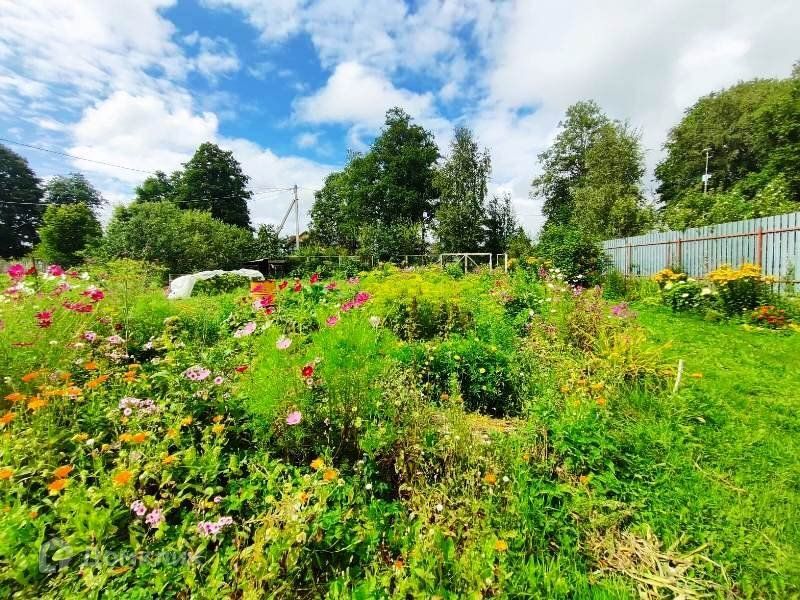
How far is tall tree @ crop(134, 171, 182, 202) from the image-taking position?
105 feet

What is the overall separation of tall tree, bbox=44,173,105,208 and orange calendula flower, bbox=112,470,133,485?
4419 cm

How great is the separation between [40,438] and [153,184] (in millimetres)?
38250

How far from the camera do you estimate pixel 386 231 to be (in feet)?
71.9

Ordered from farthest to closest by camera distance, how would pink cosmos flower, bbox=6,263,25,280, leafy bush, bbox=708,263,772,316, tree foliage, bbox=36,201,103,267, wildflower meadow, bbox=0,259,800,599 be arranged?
A: tree foliage, bbox=36,201,103,267, leafy bush, bbox=708,263,772,316, pink cosmos flower, bbox=6,263,25,280, wildflower meadow, bbox=0,259,800,599

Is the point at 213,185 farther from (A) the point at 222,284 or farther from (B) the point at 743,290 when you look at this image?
(B) the point at 743,290

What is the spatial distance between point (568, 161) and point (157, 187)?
3447 centimetres

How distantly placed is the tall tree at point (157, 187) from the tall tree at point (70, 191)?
6776mm

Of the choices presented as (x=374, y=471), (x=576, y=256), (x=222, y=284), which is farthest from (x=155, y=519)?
(x=576, y=256)

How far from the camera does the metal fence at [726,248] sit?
649 cm

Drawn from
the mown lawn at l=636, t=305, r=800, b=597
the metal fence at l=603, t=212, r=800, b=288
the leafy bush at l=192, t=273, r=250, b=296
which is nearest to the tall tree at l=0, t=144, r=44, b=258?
the leafy bush at l=192, t=273, r=250, b=296

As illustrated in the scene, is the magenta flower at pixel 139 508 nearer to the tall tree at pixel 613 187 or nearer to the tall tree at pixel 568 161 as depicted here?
the tall tree at pixel 613 187

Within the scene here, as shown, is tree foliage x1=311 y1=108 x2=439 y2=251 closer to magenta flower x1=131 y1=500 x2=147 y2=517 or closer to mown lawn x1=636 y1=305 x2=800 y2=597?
mown lawn x1=636 y1=305 x2=800 y2=597

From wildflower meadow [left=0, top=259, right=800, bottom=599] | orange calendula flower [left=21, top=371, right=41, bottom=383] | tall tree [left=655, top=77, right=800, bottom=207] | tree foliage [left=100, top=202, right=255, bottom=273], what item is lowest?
wildflower meadow [left=0, top=259, right=800, bottom=599]

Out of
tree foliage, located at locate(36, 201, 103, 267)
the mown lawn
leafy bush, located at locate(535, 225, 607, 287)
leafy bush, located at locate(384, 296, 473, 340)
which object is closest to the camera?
the mown lawn
